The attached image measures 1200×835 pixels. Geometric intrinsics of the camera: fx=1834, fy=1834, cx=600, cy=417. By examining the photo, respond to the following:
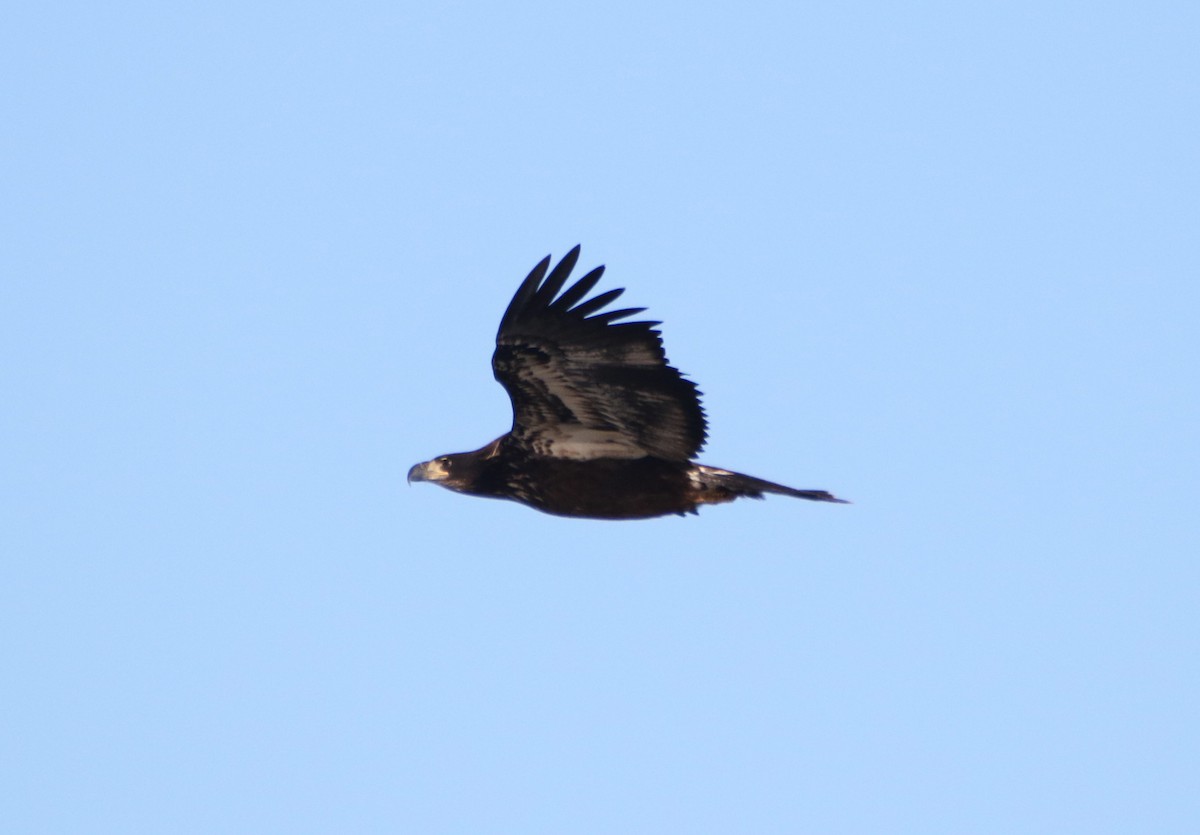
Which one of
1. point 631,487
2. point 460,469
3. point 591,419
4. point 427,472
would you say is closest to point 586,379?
point 591,419

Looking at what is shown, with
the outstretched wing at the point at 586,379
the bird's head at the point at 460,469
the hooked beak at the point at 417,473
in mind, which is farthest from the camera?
the hooked beak at the point at 417,473

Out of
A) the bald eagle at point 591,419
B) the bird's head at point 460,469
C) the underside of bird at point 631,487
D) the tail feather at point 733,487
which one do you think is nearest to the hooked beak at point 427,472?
the bird's head at point 460,469

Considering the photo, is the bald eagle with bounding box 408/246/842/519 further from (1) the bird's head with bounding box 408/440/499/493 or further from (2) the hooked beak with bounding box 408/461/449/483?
(2) the hooked beak with bounding box 408/461/449/483

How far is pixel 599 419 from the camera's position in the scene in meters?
12.1

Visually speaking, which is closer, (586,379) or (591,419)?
(586,379)

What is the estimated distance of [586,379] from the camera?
38.8ft

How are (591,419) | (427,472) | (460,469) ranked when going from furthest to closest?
1. (427,472)
2. (460,469)
3. (591,419)

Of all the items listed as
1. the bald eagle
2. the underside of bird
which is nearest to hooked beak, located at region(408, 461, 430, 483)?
the bald eagle

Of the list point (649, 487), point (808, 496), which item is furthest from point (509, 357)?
point (808, 496)

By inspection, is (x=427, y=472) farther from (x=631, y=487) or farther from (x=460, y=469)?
(x=631, y=487)

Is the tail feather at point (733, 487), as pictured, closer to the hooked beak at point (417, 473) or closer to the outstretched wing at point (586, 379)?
the outstretched wing at point (586, 379)

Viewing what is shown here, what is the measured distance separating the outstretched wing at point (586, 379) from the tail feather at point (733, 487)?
19cm

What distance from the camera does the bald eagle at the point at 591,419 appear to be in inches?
456

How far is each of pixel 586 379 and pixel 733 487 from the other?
1243mm
